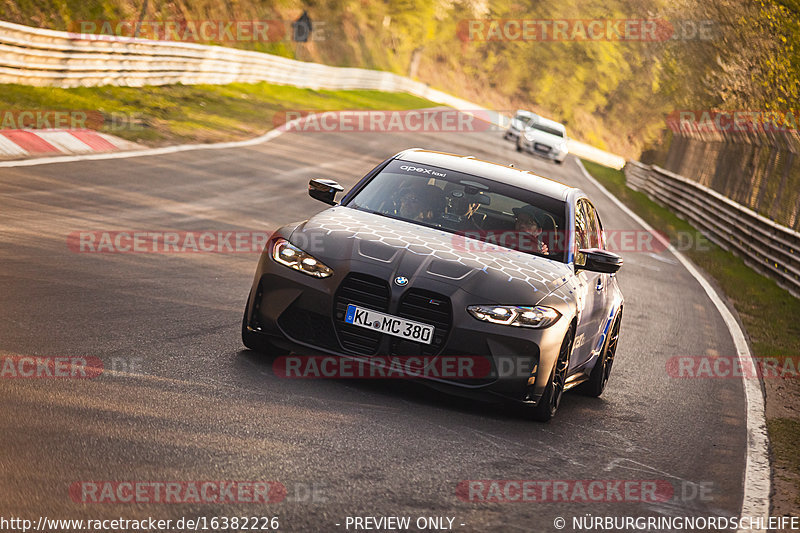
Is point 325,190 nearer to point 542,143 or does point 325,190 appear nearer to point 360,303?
point 360,303

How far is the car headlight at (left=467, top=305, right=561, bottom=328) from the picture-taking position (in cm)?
673

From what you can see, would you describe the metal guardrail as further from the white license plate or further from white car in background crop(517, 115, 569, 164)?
the white license plate

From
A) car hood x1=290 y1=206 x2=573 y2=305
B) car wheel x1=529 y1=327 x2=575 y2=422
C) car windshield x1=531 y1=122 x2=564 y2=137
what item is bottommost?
car windshield x1=531 y1=122 x2=564 y2=137

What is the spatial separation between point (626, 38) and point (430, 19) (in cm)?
3098

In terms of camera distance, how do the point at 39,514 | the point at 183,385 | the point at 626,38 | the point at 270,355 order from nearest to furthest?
the point at 39,514, the point at 183,385, the point at 270,355, the point at 626,38

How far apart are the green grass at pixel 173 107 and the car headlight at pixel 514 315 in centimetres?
1324

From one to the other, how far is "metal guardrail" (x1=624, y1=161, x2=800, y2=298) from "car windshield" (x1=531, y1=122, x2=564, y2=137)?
6.59 meters

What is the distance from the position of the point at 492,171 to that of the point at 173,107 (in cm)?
1924

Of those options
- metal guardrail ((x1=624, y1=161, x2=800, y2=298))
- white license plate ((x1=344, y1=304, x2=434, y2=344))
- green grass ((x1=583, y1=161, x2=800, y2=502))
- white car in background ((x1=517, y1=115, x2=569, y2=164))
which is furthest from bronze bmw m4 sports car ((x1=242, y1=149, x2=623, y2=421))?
white car in background ((x1=517, y1=115, x2=569, y2=164))

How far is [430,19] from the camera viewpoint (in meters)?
97.6

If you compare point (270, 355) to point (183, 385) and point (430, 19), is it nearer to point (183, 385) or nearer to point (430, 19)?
point (183, 385)

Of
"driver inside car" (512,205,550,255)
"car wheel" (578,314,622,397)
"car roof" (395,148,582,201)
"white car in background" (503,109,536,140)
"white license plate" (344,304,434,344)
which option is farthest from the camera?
"white car in background" (503,109,536,140)

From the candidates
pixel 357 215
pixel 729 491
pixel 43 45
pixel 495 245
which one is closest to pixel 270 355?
pixel 357 215


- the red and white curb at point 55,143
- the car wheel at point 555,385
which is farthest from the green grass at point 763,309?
the red and white curb at point 55,143
